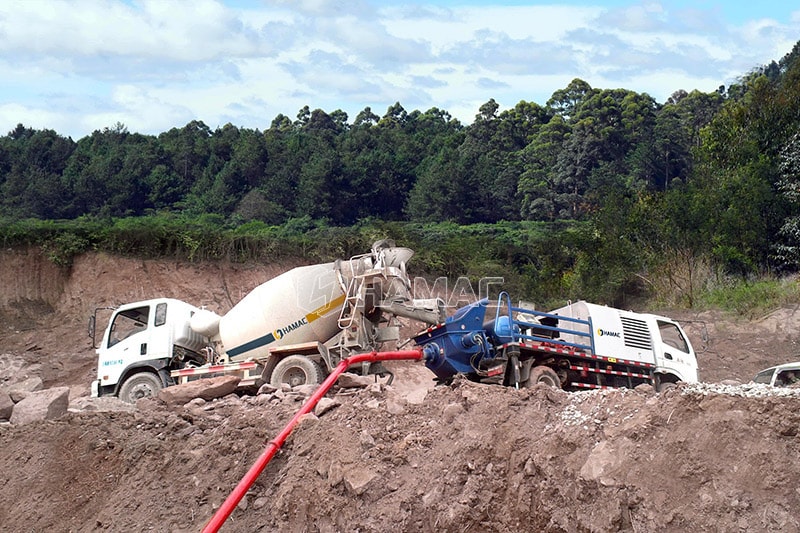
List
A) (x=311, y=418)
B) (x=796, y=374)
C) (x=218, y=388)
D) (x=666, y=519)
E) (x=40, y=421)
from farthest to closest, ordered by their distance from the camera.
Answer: (x=796, y=374)
(x=218, y=388)
(x=40, y=421)
(x=311, y=418)
(x=666, y=519)

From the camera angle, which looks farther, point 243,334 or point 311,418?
point 243,334

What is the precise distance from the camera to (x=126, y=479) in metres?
9.68

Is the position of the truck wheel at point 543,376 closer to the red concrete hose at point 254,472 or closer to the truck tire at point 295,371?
the truck tire at point 295,371

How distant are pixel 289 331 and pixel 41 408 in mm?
6034

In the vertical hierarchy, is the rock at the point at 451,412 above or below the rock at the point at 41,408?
above

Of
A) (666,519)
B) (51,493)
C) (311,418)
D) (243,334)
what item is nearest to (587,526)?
(666,519)

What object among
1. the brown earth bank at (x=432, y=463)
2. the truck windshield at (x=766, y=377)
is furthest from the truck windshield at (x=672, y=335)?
the brown earth bank at (x=432, y=463)

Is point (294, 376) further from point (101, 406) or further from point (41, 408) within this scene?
point (41, 408)

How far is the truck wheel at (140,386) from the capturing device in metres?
17.4

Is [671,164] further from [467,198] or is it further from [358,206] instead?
[358,206]

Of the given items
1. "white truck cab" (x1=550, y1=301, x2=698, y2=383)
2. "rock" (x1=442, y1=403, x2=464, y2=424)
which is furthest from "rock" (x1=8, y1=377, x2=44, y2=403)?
"white truck cab" (x1=550, y1=301, x2=698, y2=383)

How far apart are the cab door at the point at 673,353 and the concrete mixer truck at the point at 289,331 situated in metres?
4.32

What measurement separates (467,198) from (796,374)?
116ft

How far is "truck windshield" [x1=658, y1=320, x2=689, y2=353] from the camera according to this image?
1700 cm
